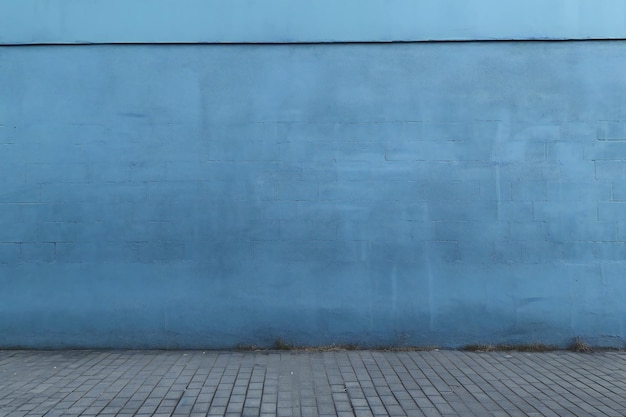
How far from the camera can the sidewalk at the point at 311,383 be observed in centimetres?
433

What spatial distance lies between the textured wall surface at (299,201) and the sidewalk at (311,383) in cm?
35

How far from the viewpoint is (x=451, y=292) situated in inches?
238

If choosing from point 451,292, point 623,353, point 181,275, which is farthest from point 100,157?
point 623,353

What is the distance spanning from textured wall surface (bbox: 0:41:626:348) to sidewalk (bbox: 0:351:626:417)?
1.14 ft

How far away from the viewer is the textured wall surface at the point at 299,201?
19.8ft

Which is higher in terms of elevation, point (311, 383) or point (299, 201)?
point (299, 201)

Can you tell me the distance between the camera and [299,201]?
6.03 m

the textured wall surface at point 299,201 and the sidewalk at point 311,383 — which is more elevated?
the textured wall surface at point 299,201

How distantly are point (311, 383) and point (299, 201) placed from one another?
6.77ft

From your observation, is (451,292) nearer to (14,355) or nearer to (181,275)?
(181,275)

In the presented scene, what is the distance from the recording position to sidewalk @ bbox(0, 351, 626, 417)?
4332 millimetres

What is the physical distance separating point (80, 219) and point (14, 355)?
1.67m

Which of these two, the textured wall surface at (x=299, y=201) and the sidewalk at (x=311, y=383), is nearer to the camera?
the sidewalk at (x=311, y=383)

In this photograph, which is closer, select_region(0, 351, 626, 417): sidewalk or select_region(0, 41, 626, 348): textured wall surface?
select_region(0, 351, 626, 417): sidewalk
